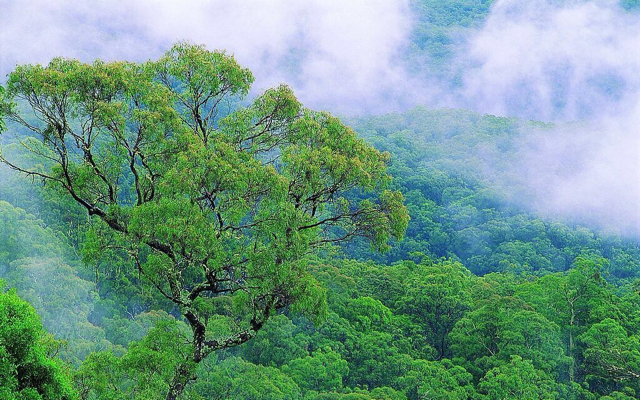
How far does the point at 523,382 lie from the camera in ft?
75.9

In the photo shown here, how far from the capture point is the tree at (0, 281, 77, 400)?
6668mm

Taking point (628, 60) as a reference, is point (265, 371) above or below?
below

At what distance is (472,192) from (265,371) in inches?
2139

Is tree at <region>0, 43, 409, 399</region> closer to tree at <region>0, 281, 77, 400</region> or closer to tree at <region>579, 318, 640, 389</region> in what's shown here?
tree at <region>0, 281, 77, 400</region>

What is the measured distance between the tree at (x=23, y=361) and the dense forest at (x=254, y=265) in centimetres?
2

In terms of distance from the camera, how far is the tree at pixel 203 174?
27.4 feet

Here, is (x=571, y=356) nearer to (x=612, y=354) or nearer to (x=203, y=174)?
(x=612, y=354)

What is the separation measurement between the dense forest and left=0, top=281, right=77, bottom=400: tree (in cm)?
2

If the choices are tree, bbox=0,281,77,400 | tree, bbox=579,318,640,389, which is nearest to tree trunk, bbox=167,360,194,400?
tree, bbox=0,281,77,400

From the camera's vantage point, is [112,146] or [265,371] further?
[265,371]

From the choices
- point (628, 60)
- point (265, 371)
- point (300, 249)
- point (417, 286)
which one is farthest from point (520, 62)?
point (300, 249)

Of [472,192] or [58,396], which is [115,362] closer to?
[58,396]

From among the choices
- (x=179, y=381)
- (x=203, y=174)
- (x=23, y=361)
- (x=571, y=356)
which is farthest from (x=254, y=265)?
(x=571, y=356)

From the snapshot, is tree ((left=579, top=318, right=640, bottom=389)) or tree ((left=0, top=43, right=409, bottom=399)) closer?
tree ((left=0, top=43, right=409, bottom=399))
